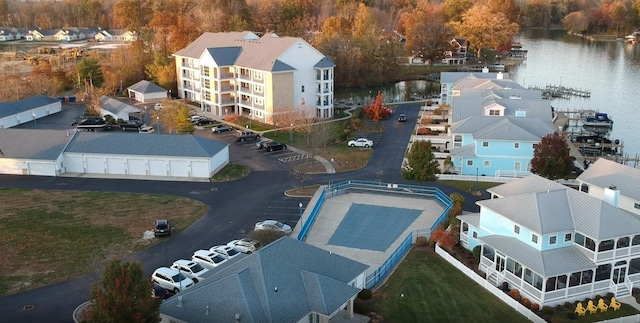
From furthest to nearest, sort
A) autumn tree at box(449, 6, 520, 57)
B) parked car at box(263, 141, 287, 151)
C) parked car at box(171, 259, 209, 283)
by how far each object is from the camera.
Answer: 1. autumn tree at box(449, 6, 520, 57)
2. parked car at box(263, 141, 287, 151)
3. parked car at box(171, 259, 209, 283)

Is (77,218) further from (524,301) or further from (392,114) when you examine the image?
(392,114)

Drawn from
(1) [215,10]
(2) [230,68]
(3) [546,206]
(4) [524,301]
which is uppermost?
(1) [215,10]

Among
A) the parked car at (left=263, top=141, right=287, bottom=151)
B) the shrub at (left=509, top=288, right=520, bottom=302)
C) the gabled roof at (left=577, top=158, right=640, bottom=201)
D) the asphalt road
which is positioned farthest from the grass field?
the gabled roof at (left=577, top=158, right=640, bottom=201)

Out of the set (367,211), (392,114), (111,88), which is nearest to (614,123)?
(392,114)

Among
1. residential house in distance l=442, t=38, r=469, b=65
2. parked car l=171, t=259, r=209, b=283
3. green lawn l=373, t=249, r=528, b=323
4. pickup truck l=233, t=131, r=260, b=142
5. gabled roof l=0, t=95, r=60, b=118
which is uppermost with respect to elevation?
residential house in distance l=442, t=38, r=469, b=65

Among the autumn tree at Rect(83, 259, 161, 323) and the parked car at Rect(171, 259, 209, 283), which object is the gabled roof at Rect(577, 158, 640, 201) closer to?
the parked car at Rect(171, 259, 209, 283)

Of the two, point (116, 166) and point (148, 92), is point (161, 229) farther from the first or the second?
point (148, 92)
